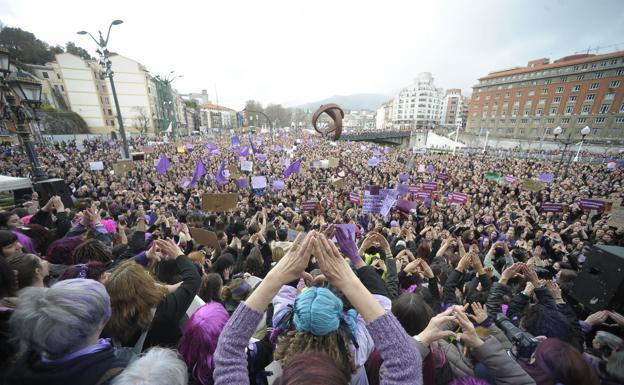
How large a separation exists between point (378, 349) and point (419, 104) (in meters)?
123

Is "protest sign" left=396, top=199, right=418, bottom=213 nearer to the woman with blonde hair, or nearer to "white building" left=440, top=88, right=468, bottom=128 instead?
the woman with blonde hair

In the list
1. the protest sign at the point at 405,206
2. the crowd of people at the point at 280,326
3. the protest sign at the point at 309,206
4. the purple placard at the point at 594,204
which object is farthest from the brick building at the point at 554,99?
the crowd of people at the point at 280,326

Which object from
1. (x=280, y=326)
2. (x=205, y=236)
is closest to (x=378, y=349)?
(x=280, y=326)

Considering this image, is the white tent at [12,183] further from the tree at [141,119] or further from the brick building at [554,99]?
the brick building at [554,99]

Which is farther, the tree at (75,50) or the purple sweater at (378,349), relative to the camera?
the tree at (75,50)

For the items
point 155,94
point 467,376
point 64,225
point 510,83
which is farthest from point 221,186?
point 510,83

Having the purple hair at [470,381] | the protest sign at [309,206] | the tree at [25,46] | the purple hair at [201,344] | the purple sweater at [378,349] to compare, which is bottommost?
the protest sign at [309,206]

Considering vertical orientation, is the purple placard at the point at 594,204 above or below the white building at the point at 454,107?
below

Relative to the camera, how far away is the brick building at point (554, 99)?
156 ft

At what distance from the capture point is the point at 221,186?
12680mm

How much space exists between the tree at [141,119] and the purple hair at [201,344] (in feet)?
196

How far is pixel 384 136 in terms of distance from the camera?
185 ft

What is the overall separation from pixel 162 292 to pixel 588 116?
7696 centimetres

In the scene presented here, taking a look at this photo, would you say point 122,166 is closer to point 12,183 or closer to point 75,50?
point 12,183
